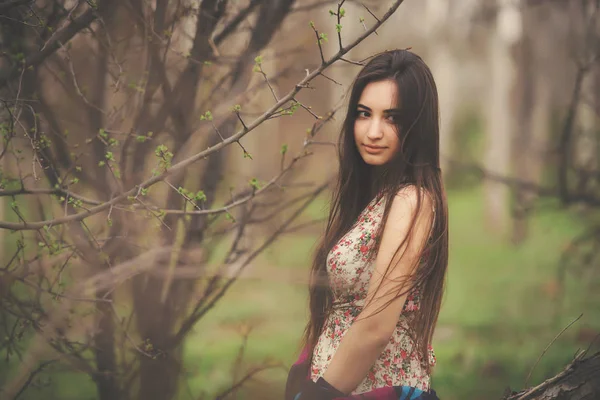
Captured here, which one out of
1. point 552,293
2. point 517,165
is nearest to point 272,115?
point 552,293

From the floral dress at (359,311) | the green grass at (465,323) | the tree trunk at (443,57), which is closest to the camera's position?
the floral dress at (359,311)

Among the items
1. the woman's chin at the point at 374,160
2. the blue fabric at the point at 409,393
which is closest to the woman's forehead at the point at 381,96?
the woman's chin at the point at 374,160

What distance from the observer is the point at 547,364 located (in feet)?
15.9

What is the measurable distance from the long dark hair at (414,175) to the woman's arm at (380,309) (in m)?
0.02

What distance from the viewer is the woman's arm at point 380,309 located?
1.46 m

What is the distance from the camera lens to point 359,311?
159cm

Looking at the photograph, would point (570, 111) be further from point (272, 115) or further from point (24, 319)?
point (24, 319)

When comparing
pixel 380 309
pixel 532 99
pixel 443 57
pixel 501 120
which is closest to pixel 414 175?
pixel 380 309

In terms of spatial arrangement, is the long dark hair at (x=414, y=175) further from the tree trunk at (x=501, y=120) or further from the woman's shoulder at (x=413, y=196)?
the tree trunk at (x=501, y=120)

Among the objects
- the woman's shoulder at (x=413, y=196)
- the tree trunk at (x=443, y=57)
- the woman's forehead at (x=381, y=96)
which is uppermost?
the tree trunk at (x=443, y=57)

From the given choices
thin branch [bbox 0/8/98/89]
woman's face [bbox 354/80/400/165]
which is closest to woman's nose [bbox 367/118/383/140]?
woman's face [bbox 354/80/400/165]

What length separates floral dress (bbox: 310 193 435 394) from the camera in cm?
156

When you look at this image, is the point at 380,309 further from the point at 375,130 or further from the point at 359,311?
the point at 375,130

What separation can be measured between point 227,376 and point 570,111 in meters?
2.60
